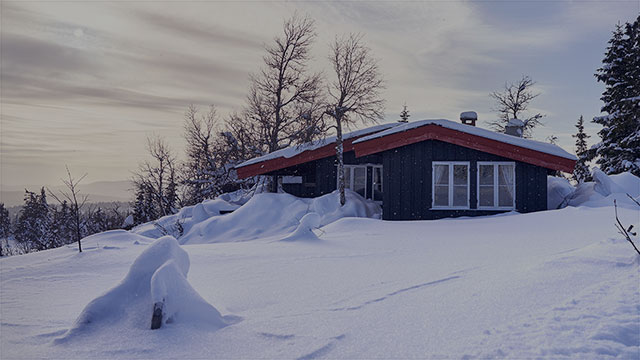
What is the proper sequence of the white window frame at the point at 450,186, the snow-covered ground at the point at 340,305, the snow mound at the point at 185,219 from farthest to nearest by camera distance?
the snow mound at the point at 185,219 → the white window frame at the point at 450,186 → the snow-covered ground at the point at 340,305

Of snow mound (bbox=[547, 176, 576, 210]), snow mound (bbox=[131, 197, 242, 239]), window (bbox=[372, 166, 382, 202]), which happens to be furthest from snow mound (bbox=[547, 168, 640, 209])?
snow mound (bbox=[131, 197, 242, 239])

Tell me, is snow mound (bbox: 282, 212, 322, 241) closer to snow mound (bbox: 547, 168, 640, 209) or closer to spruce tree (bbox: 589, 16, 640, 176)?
snow mound (bbox: 547, 168, 640, 209)

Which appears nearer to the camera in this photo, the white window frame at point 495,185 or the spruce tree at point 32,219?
the white window frame at point 495,185

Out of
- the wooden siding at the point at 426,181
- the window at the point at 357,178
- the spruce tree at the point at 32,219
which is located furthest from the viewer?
the spruce tree at the point at 32,219

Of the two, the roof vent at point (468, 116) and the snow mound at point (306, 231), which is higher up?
the roof vent at point (468, 116)

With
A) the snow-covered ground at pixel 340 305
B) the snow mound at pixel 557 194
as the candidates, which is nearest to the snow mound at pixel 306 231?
the snow-covered ground at pixel 340 305

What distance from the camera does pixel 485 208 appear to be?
14.5 meters

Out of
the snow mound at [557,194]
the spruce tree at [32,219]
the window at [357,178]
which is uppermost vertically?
the window at [357,178]

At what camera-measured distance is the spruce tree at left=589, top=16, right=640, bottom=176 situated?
966 inches

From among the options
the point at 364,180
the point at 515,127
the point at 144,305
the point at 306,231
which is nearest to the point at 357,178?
the point at 364,180

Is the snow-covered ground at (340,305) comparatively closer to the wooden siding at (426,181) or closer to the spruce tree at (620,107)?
the wooden siding at (426,181)

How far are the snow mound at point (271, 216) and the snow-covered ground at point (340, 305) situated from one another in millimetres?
7799

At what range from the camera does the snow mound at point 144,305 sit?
3.58 m

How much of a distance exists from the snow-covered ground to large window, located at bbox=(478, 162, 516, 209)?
24.9 feet
